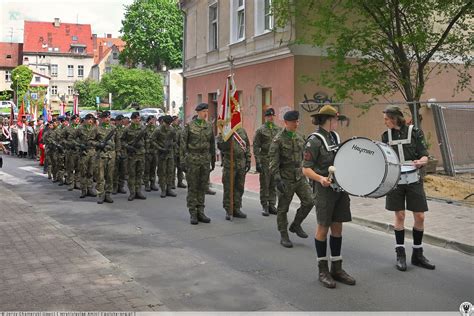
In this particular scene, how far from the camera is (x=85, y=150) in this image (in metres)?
12.9

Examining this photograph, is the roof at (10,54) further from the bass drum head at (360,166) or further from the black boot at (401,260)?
the bass drum head at (360,166)

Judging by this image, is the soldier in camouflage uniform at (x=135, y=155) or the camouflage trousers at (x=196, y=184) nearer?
the camouflage trousers at (x=196, y=184)

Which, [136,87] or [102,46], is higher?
[102,46]

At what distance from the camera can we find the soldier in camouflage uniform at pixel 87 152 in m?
12.4

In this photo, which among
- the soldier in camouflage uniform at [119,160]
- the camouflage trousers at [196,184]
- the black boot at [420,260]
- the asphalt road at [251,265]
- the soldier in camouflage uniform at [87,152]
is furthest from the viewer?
the soldier in camouflage uniform at [119,160]

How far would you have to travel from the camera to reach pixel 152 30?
6359cm

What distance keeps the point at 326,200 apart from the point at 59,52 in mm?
104832

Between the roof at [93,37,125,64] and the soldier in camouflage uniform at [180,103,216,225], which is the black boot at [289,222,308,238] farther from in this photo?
the roof at [93,37,125,64]

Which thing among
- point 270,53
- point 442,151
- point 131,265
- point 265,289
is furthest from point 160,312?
point 270,53

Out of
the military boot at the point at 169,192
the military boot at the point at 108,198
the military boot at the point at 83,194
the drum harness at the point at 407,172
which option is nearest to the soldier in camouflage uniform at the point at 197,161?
the military boot at the point at 108,198

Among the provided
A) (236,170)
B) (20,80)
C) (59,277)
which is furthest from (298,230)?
(20,80)

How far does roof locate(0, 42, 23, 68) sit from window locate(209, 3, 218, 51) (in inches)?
3549

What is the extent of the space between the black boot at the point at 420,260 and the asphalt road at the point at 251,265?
15 cm

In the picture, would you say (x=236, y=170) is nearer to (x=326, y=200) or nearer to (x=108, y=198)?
(x=108, y=198)
